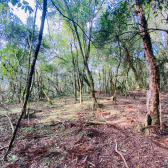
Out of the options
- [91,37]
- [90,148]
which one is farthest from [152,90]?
[91,37]

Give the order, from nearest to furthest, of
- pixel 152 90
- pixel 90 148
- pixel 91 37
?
pixel 90 148, pixel 152 90, pixel 91 37

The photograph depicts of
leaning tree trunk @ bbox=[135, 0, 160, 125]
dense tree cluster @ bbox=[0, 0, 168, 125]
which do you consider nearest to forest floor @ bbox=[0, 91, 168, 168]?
leaning tree trunk @ bbox=[135, 0, 160, 125]

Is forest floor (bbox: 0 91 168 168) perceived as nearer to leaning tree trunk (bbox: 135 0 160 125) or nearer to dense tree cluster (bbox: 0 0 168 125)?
leaning tree trunk (bbox: 135 0 160 125)

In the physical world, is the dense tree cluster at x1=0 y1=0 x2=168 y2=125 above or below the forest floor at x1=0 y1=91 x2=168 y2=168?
above

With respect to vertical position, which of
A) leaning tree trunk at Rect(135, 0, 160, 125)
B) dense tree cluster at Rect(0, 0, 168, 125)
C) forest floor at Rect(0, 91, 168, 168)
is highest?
dense tree cluster at Rect(0, 0, 168, 125)

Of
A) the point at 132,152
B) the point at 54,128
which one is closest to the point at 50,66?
the point at 54,128

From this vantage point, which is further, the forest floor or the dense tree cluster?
the dense tree cluster

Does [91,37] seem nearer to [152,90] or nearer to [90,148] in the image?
[152,90]

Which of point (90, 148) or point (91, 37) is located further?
point (91, 37)

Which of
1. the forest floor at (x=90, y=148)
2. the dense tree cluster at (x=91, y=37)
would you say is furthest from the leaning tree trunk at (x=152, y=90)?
the forest floor at (x=90, y=148)

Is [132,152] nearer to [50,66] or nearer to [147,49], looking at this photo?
[147,49]

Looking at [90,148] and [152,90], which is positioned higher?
[152,90]

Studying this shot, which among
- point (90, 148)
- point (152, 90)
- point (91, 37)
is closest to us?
point (90, 148)

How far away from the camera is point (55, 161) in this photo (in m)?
2.28
